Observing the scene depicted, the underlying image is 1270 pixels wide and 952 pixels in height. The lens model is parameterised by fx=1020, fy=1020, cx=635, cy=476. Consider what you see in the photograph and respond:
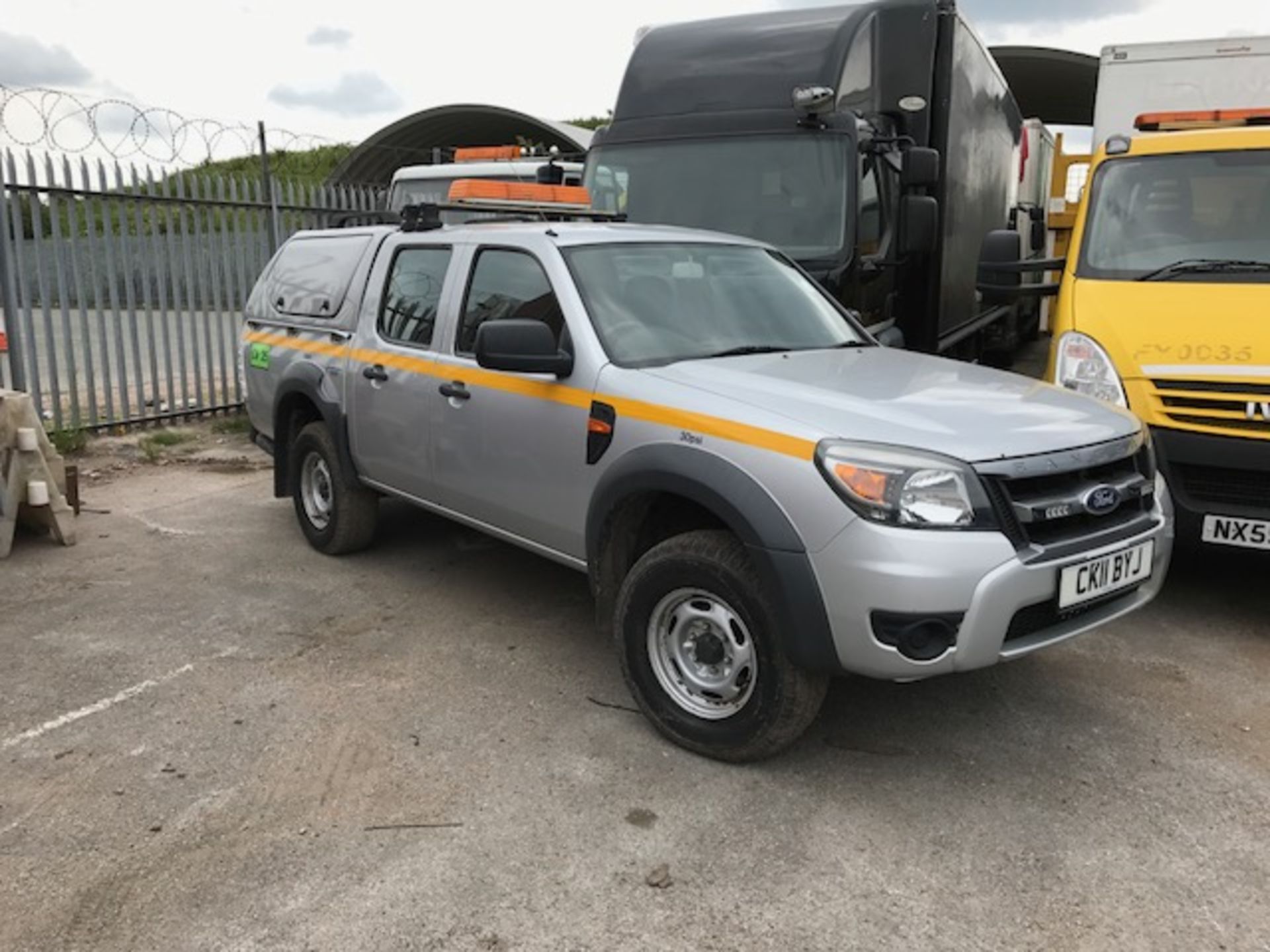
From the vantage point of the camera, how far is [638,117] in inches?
277

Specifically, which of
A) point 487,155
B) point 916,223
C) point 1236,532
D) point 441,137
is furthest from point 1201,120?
point 441,137

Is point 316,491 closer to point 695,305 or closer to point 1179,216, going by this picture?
point 695,305

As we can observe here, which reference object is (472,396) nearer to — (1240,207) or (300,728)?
(300,728)

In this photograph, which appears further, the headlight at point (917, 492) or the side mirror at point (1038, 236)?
the side mirror at point (1038, 236)

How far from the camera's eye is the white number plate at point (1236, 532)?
4.47m

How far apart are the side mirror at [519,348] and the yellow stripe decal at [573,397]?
15 centimetres

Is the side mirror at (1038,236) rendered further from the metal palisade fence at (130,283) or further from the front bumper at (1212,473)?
the metal palisade fence at (130,283)

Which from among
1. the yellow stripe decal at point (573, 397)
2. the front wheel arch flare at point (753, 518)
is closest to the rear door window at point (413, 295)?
the yellow stripe decal at point (573, 397)

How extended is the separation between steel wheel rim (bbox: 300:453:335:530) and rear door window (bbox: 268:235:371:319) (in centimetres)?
84

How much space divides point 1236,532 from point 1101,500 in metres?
1.70

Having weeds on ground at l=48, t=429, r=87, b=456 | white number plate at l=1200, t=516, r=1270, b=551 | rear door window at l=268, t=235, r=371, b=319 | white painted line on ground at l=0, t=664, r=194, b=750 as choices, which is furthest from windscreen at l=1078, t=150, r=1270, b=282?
weeds on ground at l=48, t=429, r=87, b=456

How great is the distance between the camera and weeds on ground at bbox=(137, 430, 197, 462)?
27.5 feet

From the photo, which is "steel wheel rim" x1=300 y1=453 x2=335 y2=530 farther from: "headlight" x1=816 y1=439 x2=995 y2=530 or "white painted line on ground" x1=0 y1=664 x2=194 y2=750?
"headlight" x1=816 y1=439 x2=995 y2=530

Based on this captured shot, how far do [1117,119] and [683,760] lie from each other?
21.5ft
